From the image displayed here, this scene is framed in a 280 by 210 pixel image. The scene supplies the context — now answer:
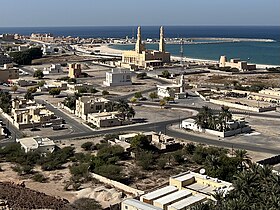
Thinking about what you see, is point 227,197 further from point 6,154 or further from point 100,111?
point 100,111

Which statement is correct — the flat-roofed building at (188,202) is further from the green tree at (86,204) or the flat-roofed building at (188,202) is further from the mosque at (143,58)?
the mosque at (143,58)

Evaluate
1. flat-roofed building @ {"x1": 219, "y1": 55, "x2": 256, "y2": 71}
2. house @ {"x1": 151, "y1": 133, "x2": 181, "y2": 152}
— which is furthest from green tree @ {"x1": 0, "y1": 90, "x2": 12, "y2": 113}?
flat-roofed building @ {"x1": 219, "y1": 55, "x2": 256, "y2": 71}

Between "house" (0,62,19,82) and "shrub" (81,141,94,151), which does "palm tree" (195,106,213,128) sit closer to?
"shrub" (81,141,94,151)

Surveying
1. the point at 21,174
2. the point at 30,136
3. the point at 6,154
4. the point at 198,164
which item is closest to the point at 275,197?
the point at 198,164

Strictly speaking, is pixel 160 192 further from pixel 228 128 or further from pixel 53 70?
pixel 53 70

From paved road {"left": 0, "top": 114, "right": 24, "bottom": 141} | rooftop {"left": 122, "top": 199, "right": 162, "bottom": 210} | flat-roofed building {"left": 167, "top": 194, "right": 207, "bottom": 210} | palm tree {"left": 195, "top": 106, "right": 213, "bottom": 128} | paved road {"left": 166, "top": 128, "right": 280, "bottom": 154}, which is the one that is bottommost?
paved road {"left": 0, "top": 114, "right": 24, "bottom": 141}

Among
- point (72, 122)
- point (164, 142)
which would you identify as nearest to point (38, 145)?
point (164, 142)

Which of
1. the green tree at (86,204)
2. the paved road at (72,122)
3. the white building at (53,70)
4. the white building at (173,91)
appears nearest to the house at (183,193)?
the green tree at (86,204)
